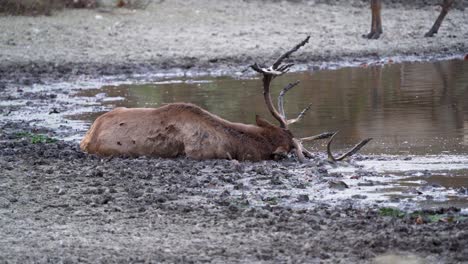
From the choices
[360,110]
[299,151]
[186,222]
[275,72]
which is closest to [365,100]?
[360,110]

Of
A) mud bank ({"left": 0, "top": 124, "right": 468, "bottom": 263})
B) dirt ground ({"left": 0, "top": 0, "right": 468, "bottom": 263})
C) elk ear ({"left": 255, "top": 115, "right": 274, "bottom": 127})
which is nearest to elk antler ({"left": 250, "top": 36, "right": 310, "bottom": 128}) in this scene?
elk ear ({"left": 255, "top": 115, "right": 274, "bottom": 127})

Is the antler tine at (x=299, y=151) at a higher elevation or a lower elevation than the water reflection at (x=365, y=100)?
higher

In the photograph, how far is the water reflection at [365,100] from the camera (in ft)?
36.3

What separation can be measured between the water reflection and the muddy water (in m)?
0.01

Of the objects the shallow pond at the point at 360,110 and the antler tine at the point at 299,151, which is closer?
the shallow pond at the point at 360,110

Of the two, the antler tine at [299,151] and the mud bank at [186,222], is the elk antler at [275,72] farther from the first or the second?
the mud bank at [186,222]

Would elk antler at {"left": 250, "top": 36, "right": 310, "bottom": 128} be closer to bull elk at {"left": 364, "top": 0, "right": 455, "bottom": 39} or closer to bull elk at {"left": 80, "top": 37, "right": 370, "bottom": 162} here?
bull elk at {"left": 80, "top": 37, "right": 370, "bottom": 162}

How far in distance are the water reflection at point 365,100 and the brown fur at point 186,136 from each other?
46.9 inches

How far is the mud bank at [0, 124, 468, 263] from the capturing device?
19.9ft

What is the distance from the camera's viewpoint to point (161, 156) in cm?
968

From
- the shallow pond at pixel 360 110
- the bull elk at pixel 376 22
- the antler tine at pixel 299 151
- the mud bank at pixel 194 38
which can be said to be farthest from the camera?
the bull elk at pixel 376 22

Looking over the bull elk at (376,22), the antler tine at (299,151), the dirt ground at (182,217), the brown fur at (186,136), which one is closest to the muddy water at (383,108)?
the antler tine at (299,151)

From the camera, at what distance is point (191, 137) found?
952 centimetres

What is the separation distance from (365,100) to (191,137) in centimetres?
540
